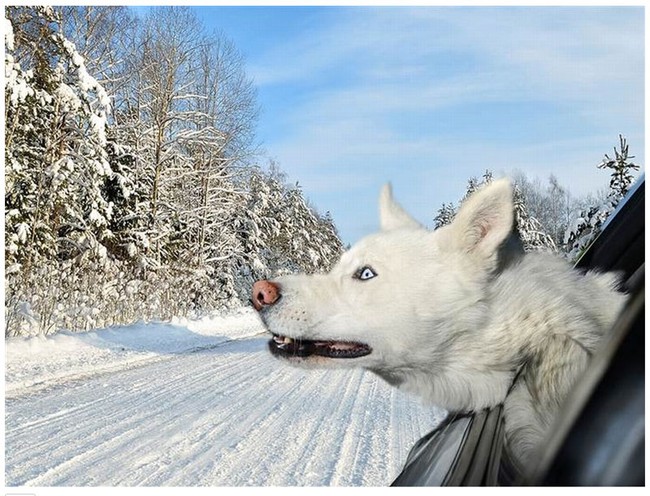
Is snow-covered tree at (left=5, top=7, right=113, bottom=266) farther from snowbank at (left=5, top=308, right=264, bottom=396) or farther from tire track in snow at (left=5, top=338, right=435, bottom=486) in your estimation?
tire track in snow at (left=5, top=338, right=435, bottom=486)

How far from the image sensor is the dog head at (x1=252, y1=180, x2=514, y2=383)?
0.73 metres

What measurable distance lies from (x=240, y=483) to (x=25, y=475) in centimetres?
103

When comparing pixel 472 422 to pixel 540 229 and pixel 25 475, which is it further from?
pixel 25 475

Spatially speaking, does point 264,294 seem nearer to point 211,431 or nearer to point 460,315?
point 460,315

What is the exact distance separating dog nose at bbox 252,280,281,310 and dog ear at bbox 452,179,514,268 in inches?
9.3

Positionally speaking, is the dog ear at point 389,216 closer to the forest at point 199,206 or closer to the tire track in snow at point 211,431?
the forest at point 199,206

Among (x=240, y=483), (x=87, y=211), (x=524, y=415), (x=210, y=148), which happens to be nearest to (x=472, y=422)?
(x=524, y=415)

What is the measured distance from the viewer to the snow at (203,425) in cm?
303

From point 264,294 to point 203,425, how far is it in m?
3.49

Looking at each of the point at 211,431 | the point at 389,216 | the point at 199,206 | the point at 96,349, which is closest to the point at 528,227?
the point at 389,216

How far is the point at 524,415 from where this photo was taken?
0.67m

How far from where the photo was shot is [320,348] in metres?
0.84

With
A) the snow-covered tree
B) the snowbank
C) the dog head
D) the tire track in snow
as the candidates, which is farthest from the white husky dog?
the snow-covered tree

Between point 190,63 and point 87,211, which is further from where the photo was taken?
point 87,211
